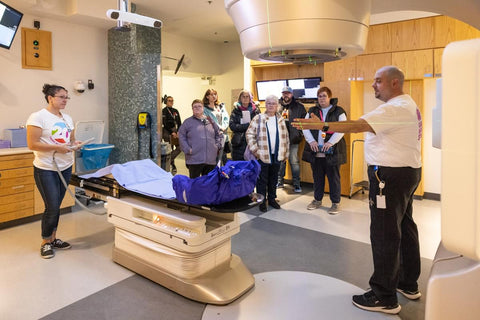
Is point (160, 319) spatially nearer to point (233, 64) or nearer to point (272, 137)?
point (272, 137)

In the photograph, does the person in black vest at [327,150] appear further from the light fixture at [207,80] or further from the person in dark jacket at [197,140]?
the light fixture at [207,80]

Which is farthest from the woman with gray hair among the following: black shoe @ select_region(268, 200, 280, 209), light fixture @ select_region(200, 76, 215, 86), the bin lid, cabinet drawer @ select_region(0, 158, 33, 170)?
light fixture @ select_region(200, 76, 215, 86)

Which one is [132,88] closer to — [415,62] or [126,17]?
[126,17]

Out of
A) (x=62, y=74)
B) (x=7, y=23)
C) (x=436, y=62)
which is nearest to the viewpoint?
(x=7, y=23)

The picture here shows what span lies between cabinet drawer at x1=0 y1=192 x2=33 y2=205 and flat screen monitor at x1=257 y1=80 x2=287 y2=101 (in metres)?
4.19

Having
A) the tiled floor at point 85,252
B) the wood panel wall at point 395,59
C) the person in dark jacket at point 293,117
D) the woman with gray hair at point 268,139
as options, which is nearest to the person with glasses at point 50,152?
the tiled floor at point 85,252

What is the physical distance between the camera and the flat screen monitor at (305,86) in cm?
609

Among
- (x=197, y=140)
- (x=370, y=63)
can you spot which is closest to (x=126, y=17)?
(x=197, y=140)

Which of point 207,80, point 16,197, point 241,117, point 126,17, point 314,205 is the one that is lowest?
point 314,205

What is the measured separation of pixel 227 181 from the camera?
7.39 ft

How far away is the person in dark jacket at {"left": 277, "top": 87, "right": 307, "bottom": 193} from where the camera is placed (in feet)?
17.6

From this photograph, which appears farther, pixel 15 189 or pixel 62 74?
pixel 62 74

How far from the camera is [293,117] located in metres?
5.41

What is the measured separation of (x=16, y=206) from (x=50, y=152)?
141 centimetres
